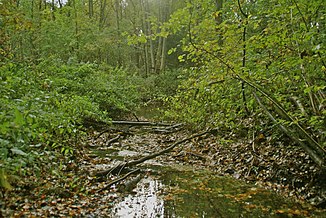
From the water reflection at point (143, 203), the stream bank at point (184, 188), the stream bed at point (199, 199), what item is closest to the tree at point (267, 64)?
the stream bank at point (184, 188)

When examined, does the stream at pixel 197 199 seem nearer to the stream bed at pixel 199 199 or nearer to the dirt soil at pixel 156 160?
the stream bed at pixel 199 199

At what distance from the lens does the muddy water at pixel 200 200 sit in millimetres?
4605

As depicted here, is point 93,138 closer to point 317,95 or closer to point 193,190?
point 193,190

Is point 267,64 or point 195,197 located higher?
point 267,64

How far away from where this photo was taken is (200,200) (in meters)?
5.17

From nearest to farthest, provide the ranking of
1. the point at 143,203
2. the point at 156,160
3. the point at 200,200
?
the point at 143,203, the point at 200,200, the point at 156,160

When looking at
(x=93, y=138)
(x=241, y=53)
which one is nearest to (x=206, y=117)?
(x=241, y=53)

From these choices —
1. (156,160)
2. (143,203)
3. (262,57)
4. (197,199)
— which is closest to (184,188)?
(197,199)

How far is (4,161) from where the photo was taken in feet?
9.95

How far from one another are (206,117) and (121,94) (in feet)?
21.9

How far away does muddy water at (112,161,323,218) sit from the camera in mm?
4605

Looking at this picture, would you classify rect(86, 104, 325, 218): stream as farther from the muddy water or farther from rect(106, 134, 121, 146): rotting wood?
rect(106, 134, 121, 146): rotting wood

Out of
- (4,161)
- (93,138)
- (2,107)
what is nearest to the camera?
(4,161)

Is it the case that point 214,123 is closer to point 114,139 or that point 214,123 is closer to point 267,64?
point 267,64
